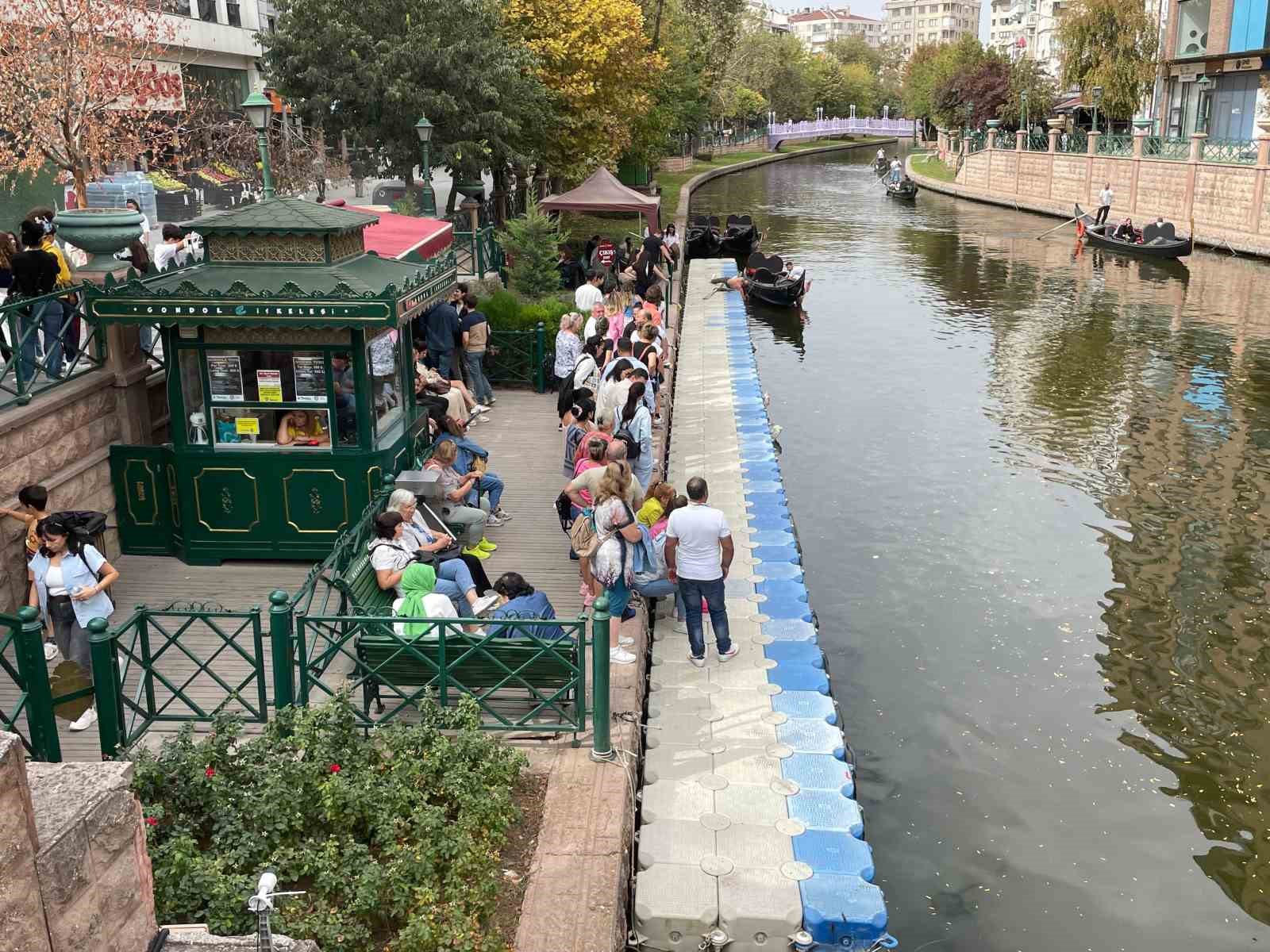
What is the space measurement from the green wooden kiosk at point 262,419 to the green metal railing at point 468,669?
3184 mm

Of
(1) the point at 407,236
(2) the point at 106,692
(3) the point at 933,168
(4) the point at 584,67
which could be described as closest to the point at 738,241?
(4) the point at 584,67

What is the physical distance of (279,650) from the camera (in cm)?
823

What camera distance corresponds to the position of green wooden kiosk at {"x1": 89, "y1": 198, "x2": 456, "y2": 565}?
37.6 feet

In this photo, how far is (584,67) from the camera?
35219 millimetres

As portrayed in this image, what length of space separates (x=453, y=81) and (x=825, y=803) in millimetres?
23388

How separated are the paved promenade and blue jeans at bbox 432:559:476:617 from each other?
5.59 ft

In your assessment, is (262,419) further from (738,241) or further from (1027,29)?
(1027,29)

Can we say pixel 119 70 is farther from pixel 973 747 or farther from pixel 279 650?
pixel 973 747

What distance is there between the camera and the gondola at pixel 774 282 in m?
31.2

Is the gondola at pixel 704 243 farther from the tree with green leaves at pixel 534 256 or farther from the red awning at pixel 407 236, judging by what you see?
the red awning at pixel 407 236

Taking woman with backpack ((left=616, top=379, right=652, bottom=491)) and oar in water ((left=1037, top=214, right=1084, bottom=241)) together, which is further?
oar in water ((left=1037, top=214, right=1084, bottom=241))

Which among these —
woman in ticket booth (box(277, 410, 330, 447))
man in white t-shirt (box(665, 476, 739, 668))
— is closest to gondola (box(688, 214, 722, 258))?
woman in ticket booth (box(277, 410, 330, 447))

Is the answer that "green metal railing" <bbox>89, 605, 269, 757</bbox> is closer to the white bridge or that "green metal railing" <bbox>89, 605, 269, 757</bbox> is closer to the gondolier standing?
the gondolier standing

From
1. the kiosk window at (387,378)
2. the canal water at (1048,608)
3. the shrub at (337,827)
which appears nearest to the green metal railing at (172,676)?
the shrub at (337,827)
